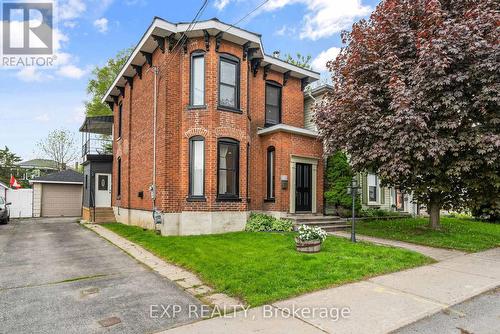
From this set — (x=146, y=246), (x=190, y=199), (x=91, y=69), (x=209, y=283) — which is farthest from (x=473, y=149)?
(x=91, y=69)

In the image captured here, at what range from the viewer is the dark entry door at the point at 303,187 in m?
13.2

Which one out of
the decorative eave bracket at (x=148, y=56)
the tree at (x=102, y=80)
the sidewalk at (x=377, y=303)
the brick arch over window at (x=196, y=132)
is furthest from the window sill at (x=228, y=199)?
the tree at (x=102, y=80)

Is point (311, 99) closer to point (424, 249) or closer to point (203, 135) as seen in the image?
point (203, 135)

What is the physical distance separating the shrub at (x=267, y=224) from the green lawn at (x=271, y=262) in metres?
1.17

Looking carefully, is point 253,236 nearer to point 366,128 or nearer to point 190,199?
point 190,199

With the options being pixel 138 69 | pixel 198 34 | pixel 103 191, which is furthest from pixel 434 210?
pixel 103 191

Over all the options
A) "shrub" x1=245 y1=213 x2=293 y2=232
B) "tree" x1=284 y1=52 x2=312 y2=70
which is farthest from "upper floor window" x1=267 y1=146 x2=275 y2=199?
"tree" x1=284 y1=52 x2=312 y2=70

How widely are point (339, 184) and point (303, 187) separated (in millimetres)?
1529

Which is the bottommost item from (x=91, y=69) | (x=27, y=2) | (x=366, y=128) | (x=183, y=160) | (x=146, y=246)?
(x=146, y=246)

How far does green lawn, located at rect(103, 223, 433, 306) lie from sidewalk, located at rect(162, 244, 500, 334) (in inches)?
11.5

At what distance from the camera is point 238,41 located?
11.6 meters

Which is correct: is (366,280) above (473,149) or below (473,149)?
below

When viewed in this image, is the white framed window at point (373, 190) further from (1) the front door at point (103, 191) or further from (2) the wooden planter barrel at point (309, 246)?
(1) the front door at point (103, 191)

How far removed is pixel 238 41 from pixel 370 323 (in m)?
10.1
